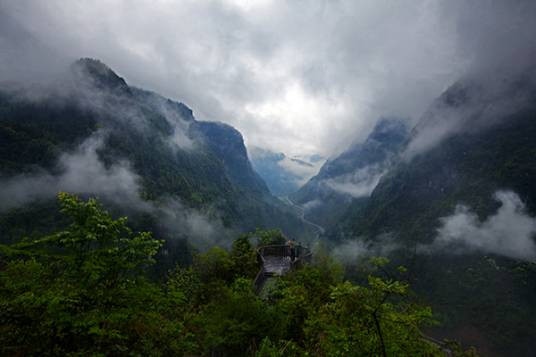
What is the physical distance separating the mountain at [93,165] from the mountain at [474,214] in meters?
97.7

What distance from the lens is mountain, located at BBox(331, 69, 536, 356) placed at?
7018cm

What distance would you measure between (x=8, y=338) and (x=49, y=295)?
1087 millimetres

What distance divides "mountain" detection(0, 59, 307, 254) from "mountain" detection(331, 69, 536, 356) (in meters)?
97.7

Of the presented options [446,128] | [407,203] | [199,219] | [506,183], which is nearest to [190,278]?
[506,183]

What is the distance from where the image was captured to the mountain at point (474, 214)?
230 feet

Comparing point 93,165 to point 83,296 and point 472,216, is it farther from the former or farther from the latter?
point 472,216

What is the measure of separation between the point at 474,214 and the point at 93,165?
18745 centimetres

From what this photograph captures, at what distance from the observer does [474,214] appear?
102000mm

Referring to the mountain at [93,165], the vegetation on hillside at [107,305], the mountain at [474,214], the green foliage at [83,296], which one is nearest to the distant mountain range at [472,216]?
the mountain at [474,214]

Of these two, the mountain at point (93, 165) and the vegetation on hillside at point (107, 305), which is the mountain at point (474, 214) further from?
the mountain at point (93, 165)

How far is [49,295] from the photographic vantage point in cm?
546

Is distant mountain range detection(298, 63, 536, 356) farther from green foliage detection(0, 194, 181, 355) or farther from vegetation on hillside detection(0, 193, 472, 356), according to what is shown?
green foliage detection(0, 194, 181, 355)

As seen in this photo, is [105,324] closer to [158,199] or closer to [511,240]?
[511,240]

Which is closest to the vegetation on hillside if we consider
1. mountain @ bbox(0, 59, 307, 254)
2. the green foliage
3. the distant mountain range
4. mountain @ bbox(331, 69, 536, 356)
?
the green foliage
